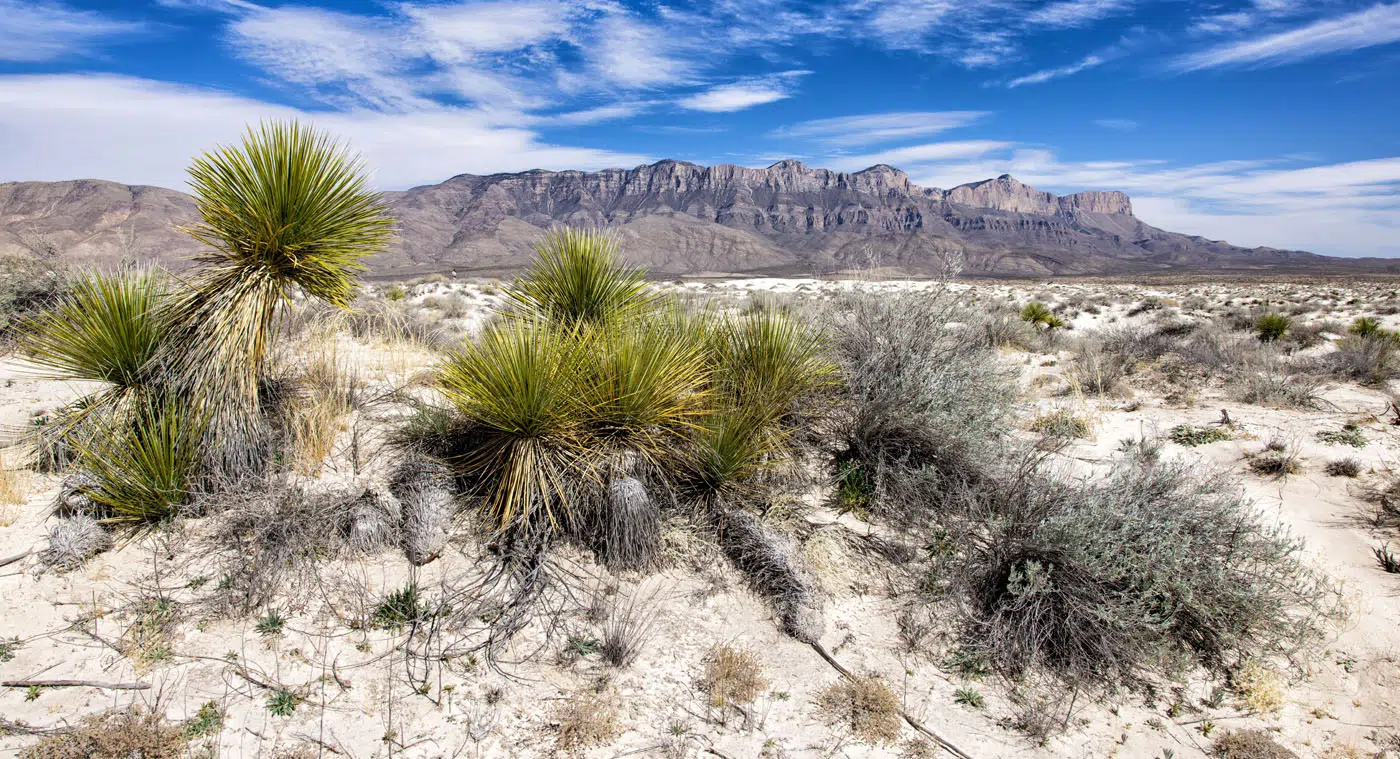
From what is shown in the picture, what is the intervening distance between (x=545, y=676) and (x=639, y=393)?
192 cm

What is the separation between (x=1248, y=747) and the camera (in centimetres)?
327

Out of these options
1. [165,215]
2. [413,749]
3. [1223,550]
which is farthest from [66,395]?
[165,215]

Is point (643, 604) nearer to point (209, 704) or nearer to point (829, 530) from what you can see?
point (829, 530)

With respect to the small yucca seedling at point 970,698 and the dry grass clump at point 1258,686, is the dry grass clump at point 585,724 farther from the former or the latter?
the dry grass clump at point 1258,686

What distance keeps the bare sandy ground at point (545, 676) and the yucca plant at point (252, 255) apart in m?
1.14

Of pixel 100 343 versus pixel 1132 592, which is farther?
pixel 100 343

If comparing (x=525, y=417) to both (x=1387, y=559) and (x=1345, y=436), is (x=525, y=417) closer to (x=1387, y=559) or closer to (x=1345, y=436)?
(x=1387, y=559)

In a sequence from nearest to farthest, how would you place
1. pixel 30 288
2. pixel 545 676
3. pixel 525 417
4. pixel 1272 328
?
pixel 545 676 < pixel 525 417 < pixel 30 288 < pixel 1272 328

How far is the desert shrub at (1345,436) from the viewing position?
614 centimetres

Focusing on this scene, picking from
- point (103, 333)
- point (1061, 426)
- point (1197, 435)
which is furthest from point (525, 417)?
point (1197, 435)

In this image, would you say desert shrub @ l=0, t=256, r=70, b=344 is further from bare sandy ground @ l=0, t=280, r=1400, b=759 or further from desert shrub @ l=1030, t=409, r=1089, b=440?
desert shrub @ l=1030, t=409, r=1089, b=440

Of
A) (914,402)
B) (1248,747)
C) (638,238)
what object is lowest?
(1248,747)

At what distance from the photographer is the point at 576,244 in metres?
6.29

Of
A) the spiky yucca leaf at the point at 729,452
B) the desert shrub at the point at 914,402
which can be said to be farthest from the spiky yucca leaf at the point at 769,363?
the desert shrub at the point at 914,402
